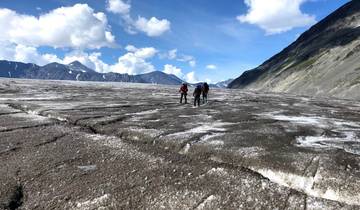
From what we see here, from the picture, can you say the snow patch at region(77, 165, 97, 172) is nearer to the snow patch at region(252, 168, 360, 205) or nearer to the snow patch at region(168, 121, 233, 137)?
the snow patch at region(252, 168, 360, 205)

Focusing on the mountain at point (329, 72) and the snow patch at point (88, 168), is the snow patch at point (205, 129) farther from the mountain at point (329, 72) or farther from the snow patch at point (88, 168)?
the mountain at point (329, 72)

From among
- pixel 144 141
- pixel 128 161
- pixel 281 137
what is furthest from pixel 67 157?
pixel 281 137

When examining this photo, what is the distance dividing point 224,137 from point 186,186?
838 cm

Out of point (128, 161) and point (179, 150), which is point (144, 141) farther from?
point (128, 161)

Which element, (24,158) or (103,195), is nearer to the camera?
(103,195)

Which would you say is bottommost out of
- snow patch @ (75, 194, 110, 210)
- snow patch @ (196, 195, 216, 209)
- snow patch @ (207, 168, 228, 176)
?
snow patch @ (75, 194, 110, 210)

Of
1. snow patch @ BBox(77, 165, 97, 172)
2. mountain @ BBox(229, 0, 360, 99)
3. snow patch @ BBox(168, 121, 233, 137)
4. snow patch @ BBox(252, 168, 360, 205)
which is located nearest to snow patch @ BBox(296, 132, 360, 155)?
snow patch @ BBox(252, 168, 360, 205)

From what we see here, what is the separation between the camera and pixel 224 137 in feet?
77.7

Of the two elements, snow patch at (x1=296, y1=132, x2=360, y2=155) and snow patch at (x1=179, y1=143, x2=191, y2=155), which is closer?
snow patch at (x1=296, y1=132, x2=360, y2=155)

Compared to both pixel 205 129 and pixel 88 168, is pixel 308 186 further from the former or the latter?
pixel 205 129

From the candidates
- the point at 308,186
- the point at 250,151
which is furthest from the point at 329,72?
the point at 308,186

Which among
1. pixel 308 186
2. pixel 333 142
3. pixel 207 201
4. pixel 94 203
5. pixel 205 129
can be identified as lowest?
pixel 94 203

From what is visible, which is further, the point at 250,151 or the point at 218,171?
the point at 250,151

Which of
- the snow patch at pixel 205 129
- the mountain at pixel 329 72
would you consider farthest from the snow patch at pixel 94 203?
the mountain at pixel 329 72
